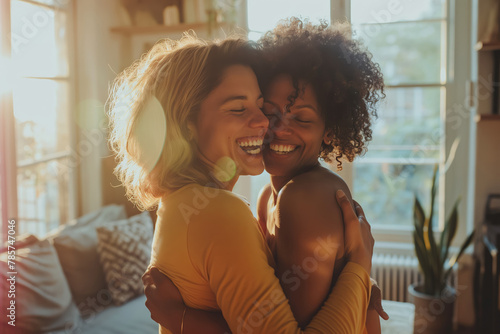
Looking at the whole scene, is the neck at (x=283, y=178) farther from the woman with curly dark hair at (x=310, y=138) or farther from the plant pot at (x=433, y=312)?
the plant pot at (x=433, y=312)

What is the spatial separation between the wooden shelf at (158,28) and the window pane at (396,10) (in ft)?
3.41

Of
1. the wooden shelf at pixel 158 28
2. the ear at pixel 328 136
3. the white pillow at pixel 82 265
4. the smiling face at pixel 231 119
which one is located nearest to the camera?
the smiling face at pixel 231 119

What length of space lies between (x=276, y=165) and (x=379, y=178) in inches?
95.6

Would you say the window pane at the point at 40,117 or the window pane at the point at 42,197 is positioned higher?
the window pane at the point at 40,117

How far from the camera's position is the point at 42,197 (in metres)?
3.08

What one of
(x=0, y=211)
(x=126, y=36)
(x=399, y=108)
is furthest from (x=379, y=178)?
(x=0, y=211)

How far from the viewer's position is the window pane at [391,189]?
11.3ft

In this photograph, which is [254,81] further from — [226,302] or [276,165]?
[226,302]

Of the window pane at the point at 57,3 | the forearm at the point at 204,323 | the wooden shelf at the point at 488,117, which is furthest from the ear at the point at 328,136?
the window pane at the point at 57,3

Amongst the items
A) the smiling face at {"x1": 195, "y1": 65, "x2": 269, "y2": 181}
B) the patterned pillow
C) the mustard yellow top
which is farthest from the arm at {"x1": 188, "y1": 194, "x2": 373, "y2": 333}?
the patterned pillow

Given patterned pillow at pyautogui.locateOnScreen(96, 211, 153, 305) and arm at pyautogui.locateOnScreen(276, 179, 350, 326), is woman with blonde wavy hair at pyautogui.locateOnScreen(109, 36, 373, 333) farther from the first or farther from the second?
patterned pillow at pyautogui.locateOnScreen(96, 211, 153, 305)

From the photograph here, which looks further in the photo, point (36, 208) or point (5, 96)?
point (36, 208)

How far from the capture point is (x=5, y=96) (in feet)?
8.79

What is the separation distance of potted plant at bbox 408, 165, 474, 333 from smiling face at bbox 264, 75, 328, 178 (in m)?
1.94
